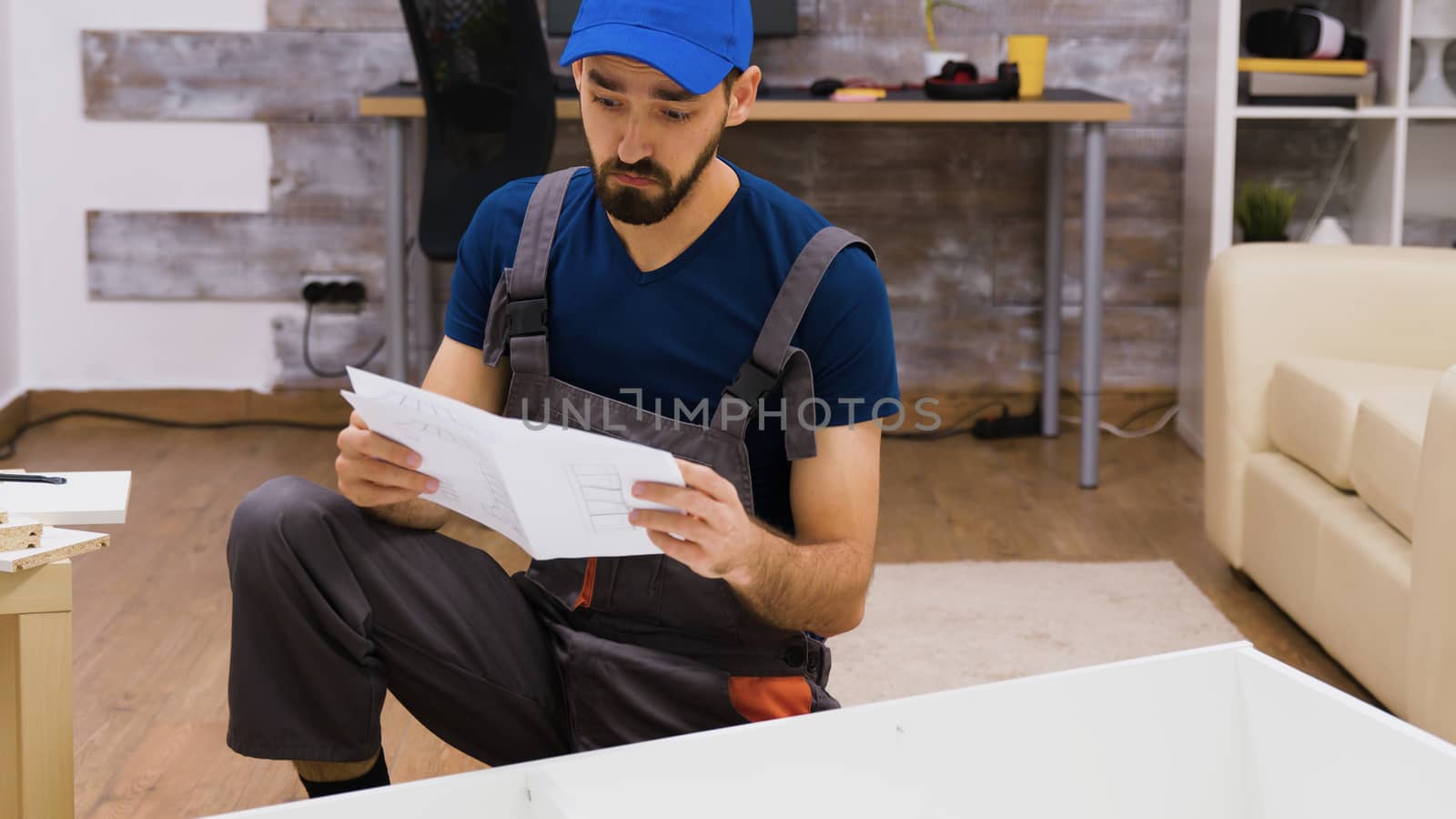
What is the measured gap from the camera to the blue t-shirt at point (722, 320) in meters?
1.42

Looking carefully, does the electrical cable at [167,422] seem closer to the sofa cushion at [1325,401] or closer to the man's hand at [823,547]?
the sofa cushion at [1325,401]

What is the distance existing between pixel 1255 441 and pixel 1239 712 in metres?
1.54

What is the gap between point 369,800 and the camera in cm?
100

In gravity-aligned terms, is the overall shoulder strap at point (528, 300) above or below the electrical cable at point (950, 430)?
above

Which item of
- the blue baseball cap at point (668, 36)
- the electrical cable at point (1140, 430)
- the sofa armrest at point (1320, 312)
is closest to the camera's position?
the blue baseball cap at point (668, 36)

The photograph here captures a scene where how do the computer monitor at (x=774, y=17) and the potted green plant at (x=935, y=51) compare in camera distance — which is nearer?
the potted green plant at (x=935, y=51)

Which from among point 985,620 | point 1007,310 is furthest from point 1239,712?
point 1007,310

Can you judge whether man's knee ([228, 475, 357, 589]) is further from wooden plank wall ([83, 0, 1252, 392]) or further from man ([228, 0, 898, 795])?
wooden plank wall ([83, 0, 1252, 392])

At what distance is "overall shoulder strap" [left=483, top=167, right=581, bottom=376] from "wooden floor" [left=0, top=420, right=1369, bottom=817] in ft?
2.49

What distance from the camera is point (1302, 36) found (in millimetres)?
3520

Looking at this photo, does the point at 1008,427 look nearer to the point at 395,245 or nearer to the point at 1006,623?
the point at 1006,623

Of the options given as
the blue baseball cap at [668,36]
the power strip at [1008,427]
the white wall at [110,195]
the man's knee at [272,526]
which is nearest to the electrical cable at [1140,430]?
the power strip at [1008,427]

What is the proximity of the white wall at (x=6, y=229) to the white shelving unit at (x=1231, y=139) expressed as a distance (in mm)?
2893

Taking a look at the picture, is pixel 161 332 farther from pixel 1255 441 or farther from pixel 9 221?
pixel 1255 441
